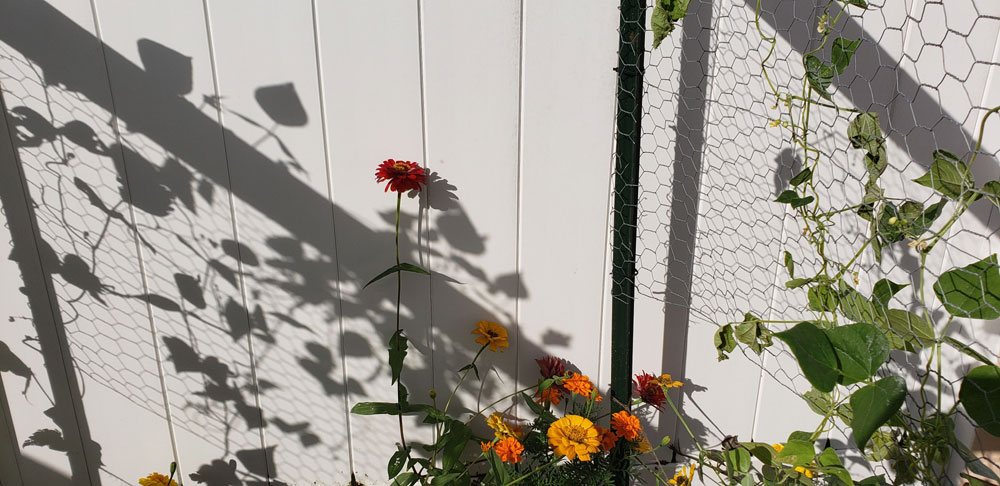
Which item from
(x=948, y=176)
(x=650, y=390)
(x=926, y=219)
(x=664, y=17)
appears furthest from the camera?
(x=650, y=390)

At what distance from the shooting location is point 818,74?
3.08 ft

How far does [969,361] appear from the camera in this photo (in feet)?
4.36

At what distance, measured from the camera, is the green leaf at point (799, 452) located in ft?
2.95

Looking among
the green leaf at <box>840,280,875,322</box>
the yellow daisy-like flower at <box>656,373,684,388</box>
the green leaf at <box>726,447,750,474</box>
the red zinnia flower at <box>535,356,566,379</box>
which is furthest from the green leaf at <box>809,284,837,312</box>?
the red zinnia flower at <box>535,356,566,379</box>

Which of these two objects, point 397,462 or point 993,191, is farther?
point 397,462

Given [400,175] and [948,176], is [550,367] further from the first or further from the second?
[948,176]

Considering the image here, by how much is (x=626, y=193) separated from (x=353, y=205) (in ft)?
1.66

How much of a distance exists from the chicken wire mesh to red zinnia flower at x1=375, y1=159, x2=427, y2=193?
370 mm

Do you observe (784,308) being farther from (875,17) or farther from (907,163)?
(875,17)

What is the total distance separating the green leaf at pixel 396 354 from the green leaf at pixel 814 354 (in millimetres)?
798

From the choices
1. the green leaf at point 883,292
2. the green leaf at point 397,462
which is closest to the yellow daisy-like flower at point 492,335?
the green leaf at point 397,462

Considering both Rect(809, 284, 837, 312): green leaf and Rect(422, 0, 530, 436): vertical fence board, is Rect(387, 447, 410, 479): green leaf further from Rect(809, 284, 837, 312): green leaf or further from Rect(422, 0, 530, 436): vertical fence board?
Rect(809, 284, 837, 312): green leaf

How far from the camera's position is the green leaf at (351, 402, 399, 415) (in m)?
1.34

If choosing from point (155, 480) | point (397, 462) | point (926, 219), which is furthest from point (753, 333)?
point (155, 480)
